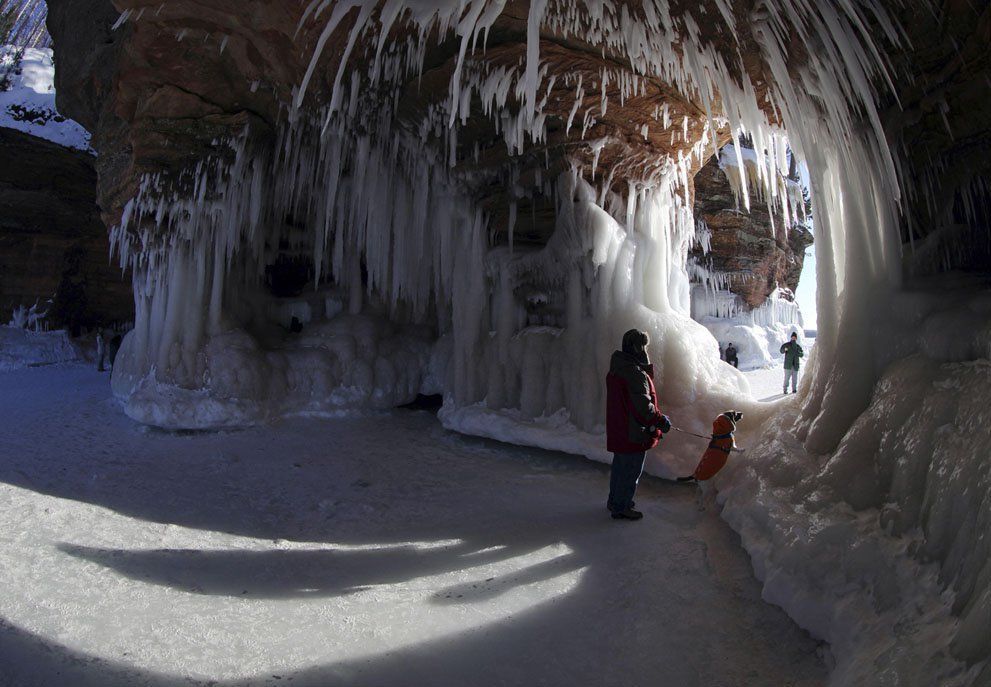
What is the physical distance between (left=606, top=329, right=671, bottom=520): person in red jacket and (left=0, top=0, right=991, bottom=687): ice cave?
291 mm

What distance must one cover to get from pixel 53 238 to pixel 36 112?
3255mm

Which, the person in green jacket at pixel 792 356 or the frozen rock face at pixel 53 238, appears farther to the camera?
the frozen rock face at pixel 53 238

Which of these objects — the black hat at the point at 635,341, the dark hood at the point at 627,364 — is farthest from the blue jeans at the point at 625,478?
the black hat at the point at 635,341

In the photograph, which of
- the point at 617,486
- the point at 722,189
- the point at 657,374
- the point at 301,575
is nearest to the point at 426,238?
the point at 657,374

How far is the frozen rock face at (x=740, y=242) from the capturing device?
51.9 ft

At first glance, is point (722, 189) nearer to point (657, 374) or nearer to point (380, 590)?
point (657, 374)

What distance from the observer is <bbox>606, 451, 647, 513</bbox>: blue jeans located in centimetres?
385

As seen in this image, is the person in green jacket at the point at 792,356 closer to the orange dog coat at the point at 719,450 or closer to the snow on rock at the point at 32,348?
the orange dog coat at the point at 719,450

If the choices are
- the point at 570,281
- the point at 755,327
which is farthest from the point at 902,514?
Result: the point at 755,327

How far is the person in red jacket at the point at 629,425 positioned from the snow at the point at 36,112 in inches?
575

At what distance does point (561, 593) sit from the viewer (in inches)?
109

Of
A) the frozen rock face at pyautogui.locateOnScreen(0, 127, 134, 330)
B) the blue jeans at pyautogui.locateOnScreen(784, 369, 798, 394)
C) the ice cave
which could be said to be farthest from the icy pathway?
the frozen rock face at pyautogui.locateOnScreen(0, 127, 134, 330)

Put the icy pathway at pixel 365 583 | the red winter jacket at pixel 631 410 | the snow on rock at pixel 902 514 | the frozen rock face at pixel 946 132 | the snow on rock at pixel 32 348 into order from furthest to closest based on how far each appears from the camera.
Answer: the snow on rock at pixel 32 348
the red winter jacket at pixel 631 410
the frozen rock face at pixel 946 132
the icy pathway at pixel 365 583
the snow on rock at pixel 902 514

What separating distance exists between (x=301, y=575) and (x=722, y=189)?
16.0 m
